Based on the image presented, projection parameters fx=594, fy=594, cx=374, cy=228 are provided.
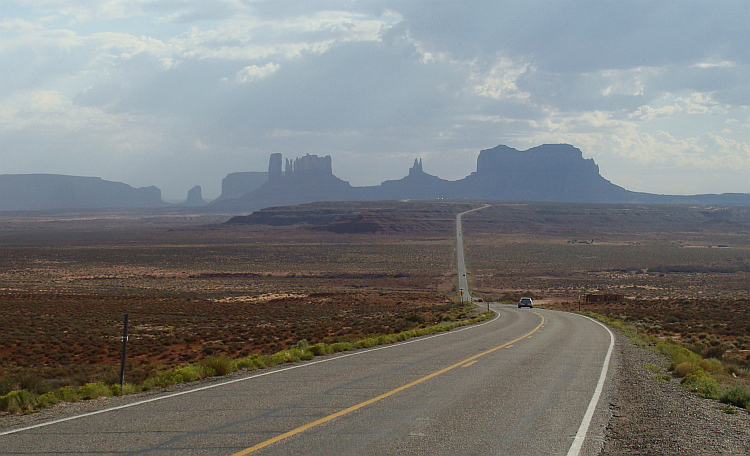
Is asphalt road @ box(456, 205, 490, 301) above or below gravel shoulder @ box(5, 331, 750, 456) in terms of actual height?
below

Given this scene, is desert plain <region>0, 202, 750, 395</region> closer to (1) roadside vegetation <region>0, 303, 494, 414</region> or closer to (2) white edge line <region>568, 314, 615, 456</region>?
(1) roadside vegetation <region>0, 303, 494, 414</region>

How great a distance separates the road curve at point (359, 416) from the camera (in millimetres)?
6395

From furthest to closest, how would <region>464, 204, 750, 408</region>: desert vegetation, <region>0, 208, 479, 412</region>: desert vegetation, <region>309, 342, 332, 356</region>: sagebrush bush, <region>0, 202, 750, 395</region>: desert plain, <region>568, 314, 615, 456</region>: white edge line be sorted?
1. <region>0, 202, 750, 395</region>: desert plain
2. <region>464, 204, 750, 408</region>: desert vegetation
3. <region>0, 208, 479, 412</region>: desert vegetation
4. <region>309, 342, 332, 356</region>: sagebrush bush
5. <region>568, 314, 615, 456</region>: white edge line

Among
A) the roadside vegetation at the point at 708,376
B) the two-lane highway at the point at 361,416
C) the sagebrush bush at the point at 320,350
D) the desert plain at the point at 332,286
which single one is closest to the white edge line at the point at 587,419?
the two-lane highway at the point at 361,416

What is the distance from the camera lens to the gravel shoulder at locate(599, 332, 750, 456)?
6484 millimetres

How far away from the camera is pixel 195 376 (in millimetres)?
11250

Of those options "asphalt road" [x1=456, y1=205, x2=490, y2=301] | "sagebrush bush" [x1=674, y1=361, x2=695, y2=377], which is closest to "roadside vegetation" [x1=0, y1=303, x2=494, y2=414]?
"sagebrush bush" [x1=674, y1=361, x2=695, y2=377]

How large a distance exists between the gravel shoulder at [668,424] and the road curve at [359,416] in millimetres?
390

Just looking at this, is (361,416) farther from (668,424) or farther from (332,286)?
(332,286)

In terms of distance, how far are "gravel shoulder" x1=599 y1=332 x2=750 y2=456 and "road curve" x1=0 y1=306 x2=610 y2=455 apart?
0.39 metres

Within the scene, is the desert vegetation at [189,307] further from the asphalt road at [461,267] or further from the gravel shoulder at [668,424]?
the gravel shoulder at [668,424]

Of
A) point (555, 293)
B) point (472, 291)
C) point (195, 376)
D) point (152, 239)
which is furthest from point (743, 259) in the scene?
point (152, 239)

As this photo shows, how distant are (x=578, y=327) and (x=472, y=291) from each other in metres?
36.2

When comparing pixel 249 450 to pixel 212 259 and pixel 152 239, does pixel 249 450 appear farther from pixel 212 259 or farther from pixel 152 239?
pixel 152 239
